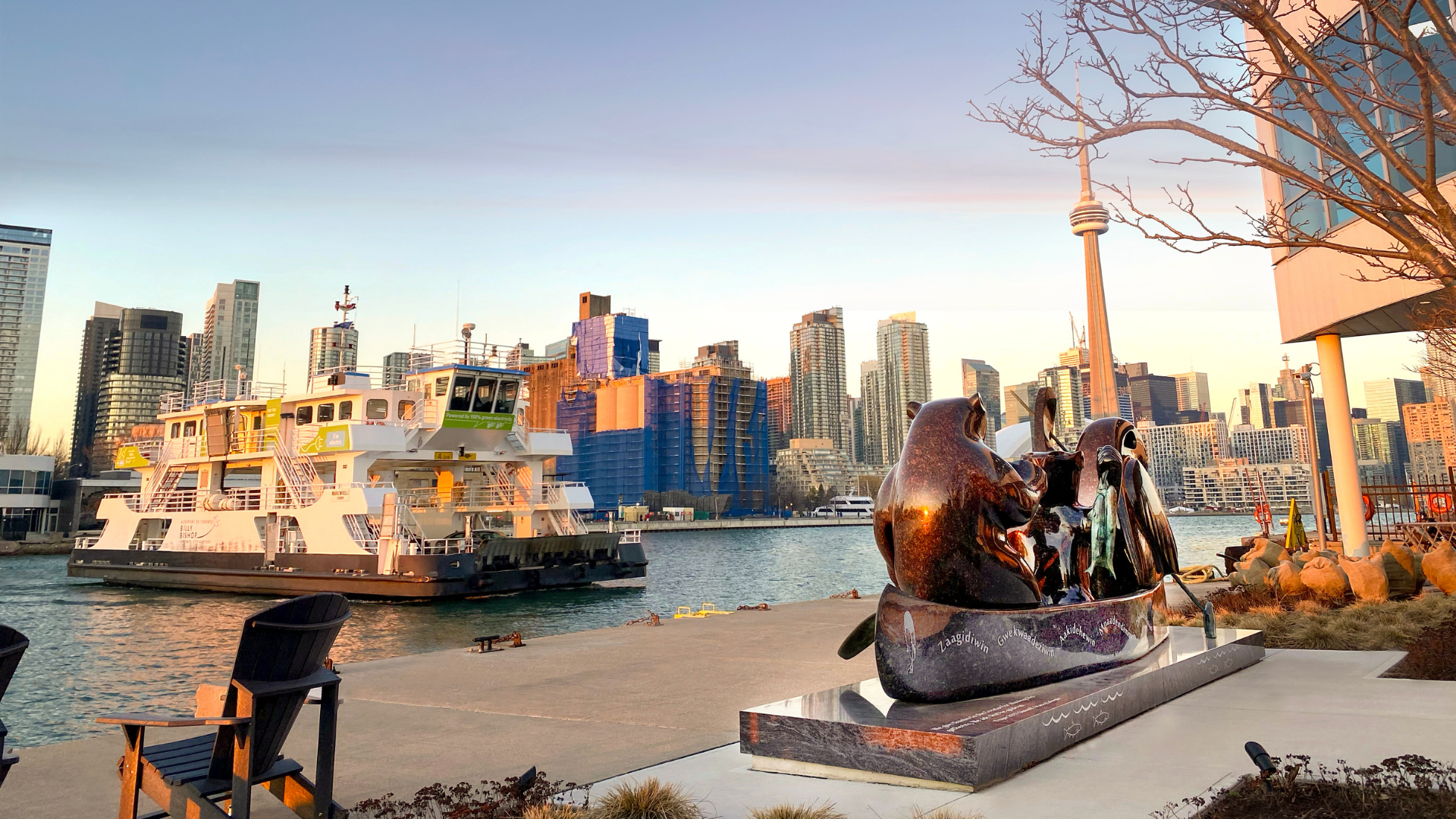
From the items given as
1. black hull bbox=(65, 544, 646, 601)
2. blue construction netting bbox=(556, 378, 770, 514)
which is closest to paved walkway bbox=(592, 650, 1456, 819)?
black hull bbox=(65, 544, 646, 601)

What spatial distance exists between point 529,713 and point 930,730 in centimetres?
366

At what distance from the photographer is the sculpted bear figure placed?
5.40m

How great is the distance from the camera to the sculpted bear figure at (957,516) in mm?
5398

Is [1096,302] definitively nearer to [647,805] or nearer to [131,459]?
[131,459]

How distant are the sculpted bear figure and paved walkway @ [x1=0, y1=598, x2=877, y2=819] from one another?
5.70ft

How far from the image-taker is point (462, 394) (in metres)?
27.4

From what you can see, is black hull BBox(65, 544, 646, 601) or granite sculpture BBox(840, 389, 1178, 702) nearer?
granite sculpture BBox(840, 389, 1178, 702)

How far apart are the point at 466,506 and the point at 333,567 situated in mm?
5006

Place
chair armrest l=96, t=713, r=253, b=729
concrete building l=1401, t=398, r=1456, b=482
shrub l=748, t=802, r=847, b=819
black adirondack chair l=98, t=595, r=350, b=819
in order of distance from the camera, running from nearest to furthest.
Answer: chair armrest l=96, t=713, r=253, b=729 → black adirondack chair l=98, t=595, r=350, b=819 → shrub l=748, t=802, r=847, b=819 → concrete building l=1401, t=398, r=1456, b=482

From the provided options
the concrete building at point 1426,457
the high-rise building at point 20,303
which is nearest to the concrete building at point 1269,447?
the concrete building at point 1426,457

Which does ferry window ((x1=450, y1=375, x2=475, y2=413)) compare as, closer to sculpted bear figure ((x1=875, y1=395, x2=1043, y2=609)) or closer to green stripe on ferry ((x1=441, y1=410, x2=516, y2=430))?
green stripe on ferry ((x1=441, y1=410, x2=516, y2=430))

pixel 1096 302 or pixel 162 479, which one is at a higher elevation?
pixel 1096 302

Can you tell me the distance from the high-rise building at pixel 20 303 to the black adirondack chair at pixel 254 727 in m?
164

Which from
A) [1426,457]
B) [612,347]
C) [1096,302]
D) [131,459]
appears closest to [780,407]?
[612,347]
